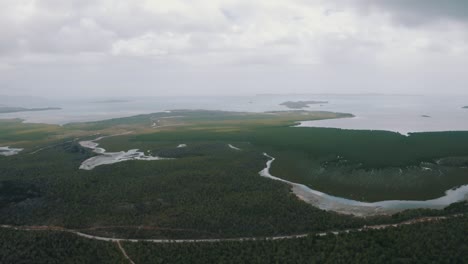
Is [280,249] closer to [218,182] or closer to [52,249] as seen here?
[52,249]

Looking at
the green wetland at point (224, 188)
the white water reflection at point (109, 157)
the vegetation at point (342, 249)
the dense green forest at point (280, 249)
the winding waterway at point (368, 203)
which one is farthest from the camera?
the white water reflection at point (109, 157)

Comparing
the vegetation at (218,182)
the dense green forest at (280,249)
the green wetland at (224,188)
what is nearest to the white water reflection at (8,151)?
the green wetland at (224,188)

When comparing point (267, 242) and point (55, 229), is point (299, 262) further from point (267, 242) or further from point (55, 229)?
point (55, 229)

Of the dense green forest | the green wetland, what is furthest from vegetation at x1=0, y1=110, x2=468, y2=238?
the dense green forest

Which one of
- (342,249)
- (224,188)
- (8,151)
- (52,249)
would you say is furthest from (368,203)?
(8,151)

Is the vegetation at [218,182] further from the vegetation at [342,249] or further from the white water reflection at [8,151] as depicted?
the vegetation at [342,249]

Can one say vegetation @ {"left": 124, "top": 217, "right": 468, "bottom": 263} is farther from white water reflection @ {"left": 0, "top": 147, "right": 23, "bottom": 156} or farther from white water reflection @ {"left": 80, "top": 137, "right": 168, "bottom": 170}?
white water reflection @ {"left": 0, "top": 147, "right": 23, "bottom": 156}

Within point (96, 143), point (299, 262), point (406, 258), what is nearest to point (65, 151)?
point (96, 143)

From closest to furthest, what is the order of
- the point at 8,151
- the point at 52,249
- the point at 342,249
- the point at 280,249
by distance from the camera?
the point at 342,249 < the point at 280,249 < the point at 52,249 < the point at 8,151
